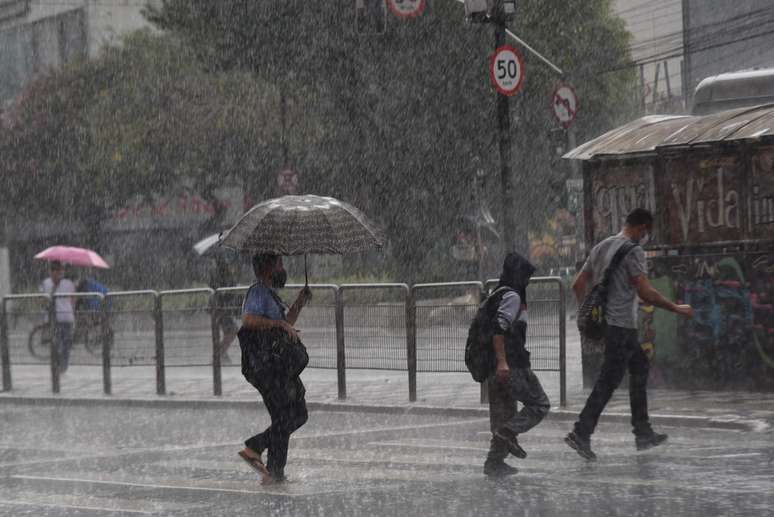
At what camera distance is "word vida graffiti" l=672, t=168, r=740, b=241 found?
46.4 feet

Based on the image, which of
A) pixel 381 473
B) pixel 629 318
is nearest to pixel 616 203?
pixel 629 318

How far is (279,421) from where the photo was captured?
9.88 metres

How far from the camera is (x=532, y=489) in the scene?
29.7 feet

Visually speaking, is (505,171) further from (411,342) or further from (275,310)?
(275,310)

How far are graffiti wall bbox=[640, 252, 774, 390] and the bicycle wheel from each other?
335 inches

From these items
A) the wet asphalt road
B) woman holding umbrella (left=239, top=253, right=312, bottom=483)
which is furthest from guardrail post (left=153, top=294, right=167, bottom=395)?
woman holding umbrella (left=239, top=253, right=312, bottom=483)

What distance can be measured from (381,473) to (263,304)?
1494mm

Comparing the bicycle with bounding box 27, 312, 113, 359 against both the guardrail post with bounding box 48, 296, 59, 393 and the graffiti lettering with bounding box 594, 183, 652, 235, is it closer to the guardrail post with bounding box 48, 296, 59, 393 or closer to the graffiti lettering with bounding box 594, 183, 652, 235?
the guardrail post with bounding box 48, 296, 59, 393

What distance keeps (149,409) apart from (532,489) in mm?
8497

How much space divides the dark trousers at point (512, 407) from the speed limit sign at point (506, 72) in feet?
25.2

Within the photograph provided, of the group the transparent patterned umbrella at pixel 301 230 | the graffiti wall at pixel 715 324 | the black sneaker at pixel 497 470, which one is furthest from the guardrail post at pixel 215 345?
the black sneaker at pixel 497 470

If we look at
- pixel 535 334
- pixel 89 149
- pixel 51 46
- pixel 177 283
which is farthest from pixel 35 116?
pixel 535 334

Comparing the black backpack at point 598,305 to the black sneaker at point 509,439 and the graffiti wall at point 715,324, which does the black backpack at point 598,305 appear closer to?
the black sneaker at point 509,439

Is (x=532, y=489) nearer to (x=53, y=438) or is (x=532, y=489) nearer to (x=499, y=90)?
(x=53, y=438)
